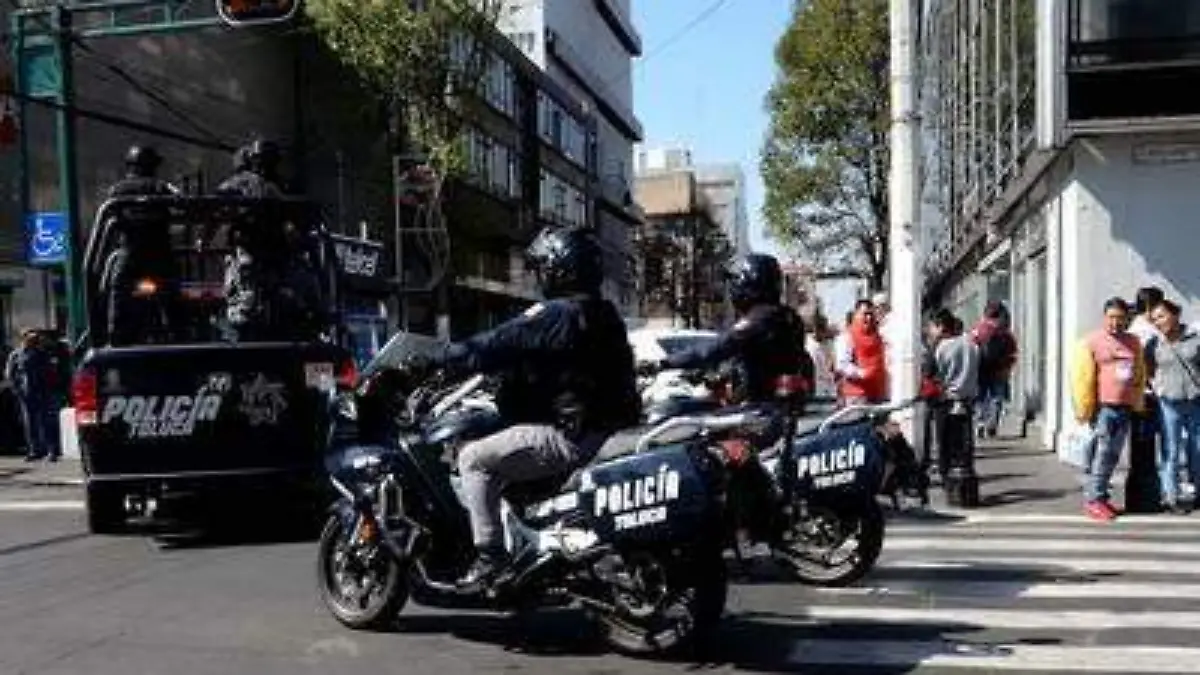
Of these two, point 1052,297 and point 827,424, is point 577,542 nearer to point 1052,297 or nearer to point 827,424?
point 827,424

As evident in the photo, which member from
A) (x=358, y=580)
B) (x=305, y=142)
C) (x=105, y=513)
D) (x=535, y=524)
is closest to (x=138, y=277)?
(x=105, y=513)

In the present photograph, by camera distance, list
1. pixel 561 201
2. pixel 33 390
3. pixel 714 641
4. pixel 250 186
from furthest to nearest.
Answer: pixel 561 201 < pixel 33 390 < pixel 250 186 < pixel 714 641

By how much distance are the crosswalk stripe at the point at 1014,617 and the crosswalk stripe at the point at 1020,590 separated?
17.8 inches

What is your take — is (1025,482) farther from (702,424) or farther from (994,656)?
(702,424)

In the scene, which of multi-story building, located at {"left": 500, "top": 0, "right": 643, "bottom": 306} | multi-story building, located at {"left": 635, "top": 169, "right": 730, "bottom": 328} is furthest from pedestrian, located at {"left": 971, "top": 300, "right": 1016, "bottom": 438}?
multi-story building, located at {"left": 635, "top": 169, "right": 730, "bottom": 328}

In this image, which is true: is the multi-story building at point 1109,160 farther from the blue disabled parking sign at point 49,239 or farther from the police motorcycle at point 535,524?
the blue disabled parking sign at point 49,239

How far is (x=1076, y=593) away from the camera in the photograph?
882 cm

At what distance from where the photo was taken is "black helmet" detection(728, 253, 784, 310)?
883 cm

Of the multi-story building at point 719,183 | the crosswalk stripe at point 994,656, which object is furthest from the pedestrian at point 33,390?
the multi-story building at point 719,183

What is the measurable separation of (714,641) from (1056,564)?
11.1 ft

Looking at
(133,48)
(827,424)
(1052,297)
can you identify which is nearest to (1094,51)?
(1052,297)

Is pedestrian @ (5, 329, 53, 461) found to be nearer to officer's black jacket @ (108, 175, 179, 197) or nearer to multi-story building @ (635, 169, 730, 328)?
officer's black jacket @ (108, 175, 179, 197)

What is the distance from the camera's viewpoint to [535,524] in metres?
7.18

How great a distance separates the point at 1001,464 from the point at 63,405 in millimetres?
11891
